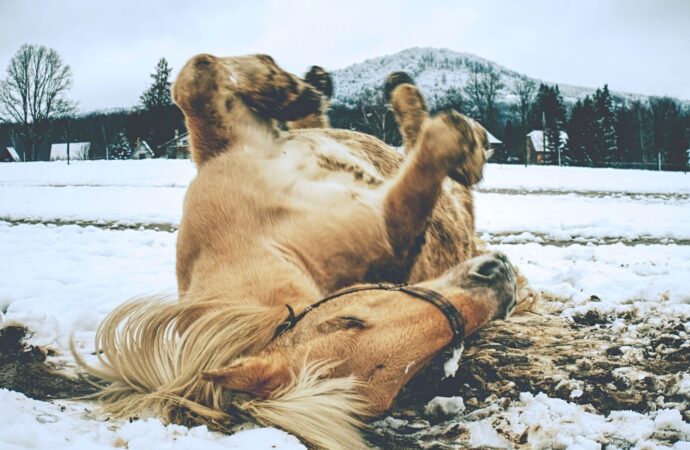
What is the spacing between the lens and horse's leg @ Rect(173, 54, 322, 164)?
9.59 feet

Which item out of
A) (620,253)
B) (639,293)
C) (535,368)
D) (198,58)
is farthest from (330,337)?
(620,253)

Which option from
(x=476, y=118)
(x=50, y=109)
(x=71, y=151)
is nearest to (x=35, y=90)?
(x=50, y=109)

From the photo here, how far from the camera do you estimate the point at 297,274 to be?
2.14m

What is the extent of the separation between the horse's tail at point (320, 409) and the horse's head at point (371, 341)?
33 millimetres

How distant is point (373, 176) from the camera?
290 cm

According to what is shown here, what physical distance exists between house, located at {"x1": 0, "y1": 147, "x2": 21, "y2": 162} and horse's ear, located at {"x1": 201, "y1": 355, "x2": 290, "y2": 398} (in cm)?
7301

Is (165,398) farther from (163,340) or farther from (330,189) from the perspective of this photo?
(330,189)

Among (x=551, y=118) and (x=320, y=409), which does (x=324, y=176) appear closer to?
(x=320, y=409)

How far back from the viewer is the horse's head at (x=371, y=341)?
1.62m

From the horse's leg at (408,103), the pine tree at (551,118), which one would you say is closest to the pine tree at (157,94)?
the pine tree at (551,118)

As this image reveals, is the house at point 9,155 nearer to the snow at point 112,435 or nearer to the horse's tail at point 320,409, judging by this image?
the snow at point 112,435

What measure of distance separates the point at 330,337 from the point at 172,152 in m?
49.0

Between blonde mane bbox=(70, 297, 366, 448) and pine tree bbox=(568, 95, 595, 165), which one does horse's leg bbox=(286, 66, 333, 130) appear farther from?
pine tree bbox=(568, 95, 595, 165)

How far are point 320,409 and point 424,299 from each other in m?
0.45
